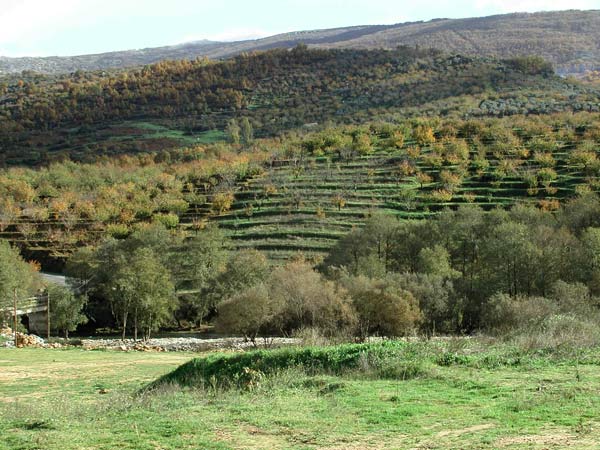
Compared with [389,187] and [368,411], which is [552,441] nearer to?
[368,411]

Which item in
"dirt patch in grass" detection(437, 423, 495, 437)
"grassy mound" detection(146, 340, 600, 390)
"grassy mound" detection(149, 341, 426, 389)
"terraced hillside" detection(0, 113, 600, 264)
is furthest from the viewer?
"terraced hillside" detection(0, 113, 600, 264)

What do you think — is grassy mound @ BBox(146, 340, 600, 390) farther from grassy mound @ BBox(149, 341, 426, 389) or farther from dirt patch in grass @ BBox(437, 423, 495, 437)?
dirt patch in grass @ BBox(437, 423, 495, 437)

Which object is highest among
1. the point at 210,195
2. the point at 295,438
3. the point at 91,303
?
the point at 295,438

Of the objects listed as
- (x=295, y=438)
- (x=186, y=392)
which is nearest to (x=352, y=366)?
(x=186, y=392)

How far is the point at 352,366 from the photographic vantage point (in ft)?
51.9

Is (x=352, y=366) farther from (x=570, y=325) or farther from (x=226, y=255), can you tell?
(x=226, y=255)

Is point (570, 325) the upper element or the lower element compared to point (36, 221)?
upper

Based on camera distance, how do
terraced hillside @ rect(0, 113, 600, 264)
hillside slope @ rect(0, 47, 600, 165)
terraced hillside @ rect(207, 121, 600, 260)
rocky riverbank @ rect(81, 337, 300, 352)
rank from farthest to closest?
hillside slope @ rect(0, 47, 600, 165) < terraced hillside @ rect(0, 113, 600, 264) < terraced hillside @ rect(207, 121, 600, 260) < rocky riverbank @ rect(81, 337, 300, 352)

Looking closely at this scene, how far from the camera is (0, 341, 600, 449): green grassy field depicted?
32.7ft

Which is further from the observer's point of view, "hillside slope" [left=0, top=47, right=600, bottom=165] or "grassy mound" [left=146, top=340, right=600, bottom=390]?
"hillside slope" [left=0, top=47, right=600, bottom=165]

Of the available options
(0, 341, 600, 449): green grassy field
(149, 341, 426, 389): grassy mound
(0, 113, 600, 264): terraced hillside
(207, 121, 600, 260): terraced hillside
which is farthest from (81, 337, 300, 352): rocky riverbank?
(0, 341, 600, 449): green grassy field

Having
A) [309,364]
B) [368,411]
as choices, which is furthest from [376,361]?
[368,411]

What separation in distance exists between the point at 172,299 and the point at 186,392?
1221 inches

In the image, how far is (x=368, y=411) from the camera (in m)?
11.6
